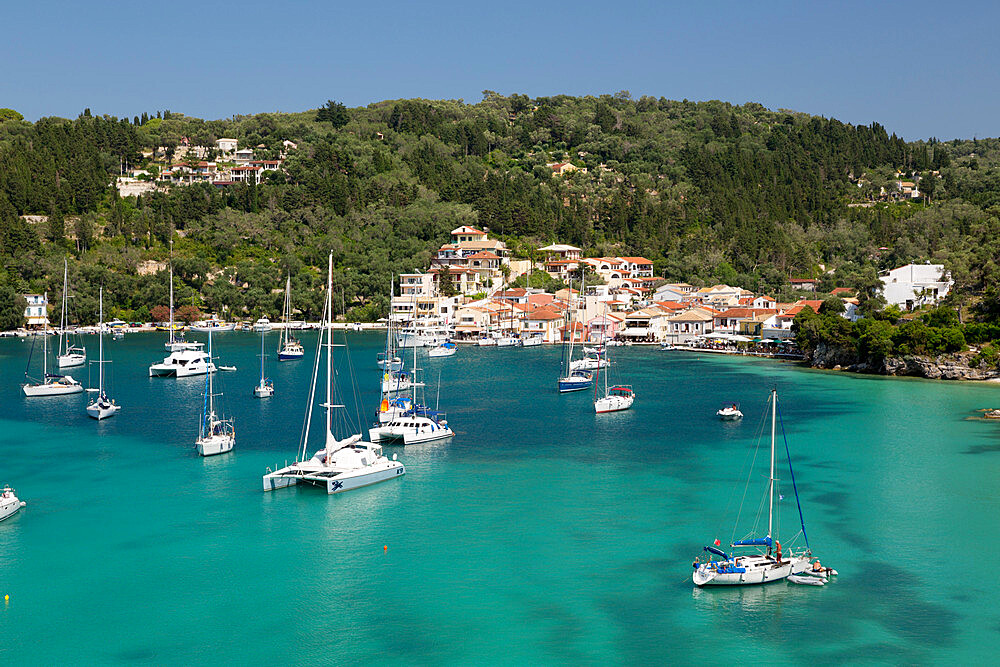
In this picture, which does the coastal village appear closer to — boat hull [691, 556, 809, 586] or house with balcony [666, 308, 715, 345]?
house with balcony [666, 308, 715, 345]

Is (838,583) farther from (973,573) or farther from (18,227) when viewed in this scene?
(18,227)

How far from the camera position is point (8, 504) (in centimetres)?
2850

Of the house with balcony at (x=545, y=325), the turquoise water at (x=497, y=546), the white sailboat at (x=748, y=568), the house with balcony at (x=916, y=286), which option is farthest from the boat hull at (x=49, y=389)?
the house with balcony at (x=916, y=286)

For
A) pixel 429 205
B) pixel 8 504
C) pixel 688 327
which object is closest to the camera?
pixel 8 504

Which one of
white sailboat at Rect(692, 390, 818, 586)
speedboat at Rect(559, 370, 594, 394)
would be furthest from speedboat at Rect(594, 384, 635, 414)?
white sailboat at Rect(692, 390, 818, 586)

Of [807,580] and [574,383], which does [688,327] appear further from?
[807,580]

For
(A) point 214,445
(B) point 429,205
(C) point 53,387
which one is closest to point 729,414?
(A) point 214,445

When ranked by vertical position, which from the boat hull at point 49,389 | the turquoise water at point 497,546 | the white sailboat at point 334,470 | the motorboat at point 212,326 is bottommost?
the turquoise water at point 497,546

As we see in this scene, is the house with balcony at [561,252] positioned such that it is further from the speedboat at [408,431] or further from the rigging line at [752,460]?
the speedboat at [408,431]

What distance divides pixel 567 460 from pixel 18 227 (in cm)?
10269

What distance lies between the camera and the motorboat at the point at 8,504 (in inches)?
1113

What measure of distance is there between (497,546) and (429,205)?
4732 inches

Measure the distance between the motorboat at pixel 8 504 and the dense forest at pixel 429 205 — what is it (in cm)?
7588

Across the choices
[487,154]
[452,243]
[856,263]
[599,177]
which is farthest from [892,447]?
[487,154]
